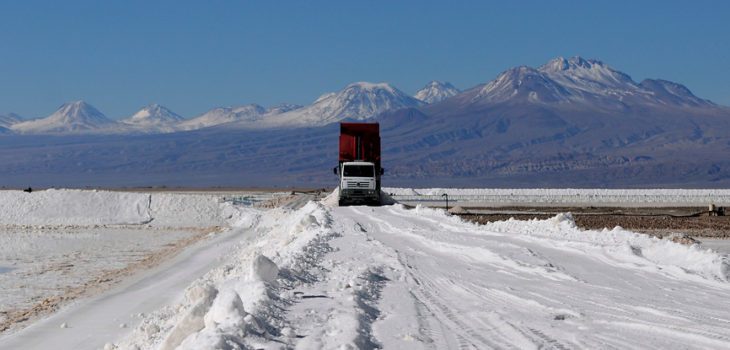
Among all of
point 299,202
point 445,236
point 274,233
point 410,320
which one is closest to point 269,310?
point 410,320

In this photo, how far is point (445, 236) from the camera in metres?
26.1

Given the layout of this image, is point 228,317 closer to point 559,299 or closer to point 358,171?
point 559,299

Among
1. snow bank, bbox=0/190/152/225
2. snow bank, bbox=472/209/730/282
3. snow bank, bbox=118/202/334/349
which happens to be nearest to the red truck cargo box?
snow bank, bbox=0/190/152/225

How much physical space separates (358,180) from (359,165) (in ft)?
2.17

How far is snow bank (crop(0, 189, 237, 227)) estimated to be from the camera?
50.5 metres

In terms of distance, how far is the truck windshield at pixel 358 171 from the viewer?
47.3 meters

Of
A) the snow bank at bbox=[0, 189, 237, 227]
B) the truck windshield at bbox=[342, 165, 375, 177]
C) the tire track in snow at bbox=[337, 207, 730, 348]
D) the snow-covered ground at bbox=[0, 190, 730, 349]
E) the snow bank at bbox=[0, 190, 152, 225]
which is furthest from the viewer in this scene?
the snow bank at bbox=[0, 190, 152, 225]

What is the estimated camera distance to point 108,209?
53.1 meters

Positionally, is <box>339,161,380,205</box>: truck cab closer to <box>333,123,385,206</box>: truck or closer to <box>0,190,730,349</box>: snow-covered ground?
<box>333,123,385,206</box>: truck

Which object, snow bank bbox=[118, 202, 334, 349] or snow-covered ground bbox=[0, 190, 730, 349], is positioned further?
snow-covered ground bbox=[0, 190, 730, 349]

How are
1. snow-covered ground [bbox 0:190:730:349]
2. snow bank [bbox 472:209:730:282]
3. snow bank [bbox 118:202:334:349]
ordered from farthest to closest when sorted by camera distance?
snow bank [bbox 472:209:730:282] < snow-covered ground [bbox 0:190:730:349] < snow bank [bbox 118:202:334:349]

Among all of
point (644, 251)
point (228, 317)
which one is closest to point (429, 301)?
point (228, 317)

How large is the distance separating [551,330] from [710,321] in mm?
1984

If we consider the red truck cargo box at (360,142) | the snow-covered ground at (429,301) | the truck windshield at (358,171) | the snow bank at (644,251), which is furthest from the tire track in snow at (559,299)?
the red truck cargo box at (360,142)
